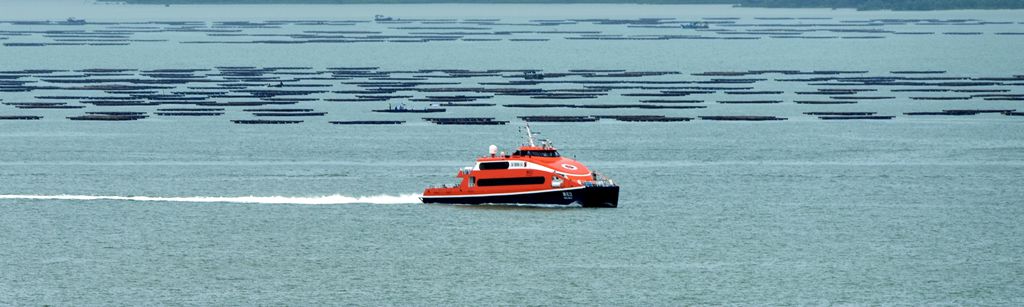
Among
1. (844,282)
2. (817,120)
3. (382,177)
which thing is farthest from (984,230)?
(817,120)

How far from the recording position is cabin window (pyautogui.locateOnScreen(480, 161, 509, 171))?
10612cm

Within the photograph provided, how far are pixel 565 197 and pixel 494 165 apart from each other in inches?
176

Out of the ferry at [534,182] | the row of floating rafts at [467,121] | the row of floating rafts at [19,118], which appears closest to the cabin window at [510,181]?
the ferry at [534,182]

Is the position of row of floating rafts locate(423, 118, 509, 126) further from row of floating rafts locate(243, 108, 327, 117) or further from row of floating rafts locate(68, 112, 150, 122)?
row of floating rafts locate(68, 112, 150, 122)

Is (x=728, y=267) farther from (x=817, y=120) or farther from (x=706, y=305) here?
(x=817, y=120)

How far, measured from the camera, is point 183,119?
565ft

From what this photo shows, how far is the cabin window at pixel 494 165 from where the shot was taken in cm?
10612

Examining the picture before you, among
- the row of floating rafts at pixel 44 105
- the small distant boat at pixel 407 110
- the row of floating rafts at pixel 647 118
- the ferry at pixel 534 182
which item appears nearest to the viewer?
the ferry at pixel 534 182

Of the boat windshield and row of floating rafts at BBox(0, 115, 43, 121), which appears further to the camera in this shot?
row of floating rafts at BBox(0, 115, 43, 121)

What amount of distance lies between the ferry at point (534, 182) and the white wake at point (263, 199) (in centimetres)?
523

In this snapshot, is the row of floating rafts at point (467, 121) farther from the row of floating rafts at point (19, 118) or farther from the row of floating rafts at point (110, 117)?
the row of floating rafts at point (19, 118)

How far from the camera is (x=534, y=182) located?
4176 inches

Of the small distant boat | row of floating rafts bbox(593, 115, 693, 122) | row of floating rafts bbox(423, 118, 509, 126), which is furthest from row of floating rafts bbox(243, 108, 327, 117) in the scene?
row of floating rafts bbox(593, 115, 693, 122)

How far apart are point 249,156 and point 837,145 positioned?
1825 inches
